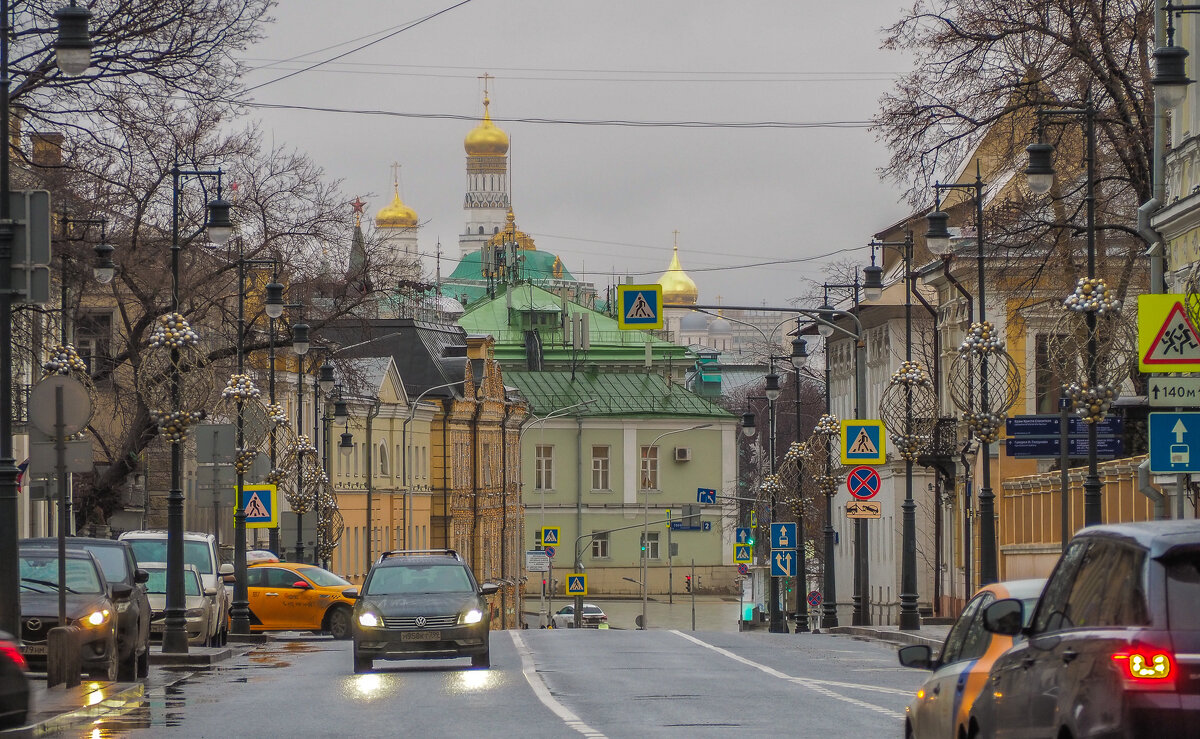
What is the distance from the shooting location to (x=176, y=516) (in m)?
28.4

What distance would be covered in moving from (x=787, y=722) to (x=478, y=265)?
17788 cm

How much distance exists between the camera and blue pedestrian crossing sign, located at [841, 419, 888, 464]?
4225cm

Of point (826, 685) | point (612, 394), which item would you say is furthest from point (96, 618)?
point (612, 394)

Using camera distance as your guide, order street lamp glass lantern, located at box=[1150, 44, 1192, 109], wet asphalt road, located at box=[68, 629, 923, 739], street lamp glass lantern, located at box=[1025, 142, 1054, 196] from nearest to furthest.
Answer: wet asphalt road, located at box=[68, 629, 923, 739], street lamp glass lantern, located at box=[1150, 44, 1192, 109], street lamp glass lantern, located at box=[1025, 142, 1054, 196]

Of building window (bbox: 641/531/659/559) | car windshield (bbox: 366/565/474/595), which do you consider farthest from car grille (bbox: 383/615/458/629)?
building window (bbox: 641/531/659/559)

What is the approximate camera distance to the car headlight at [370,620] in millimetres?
26016

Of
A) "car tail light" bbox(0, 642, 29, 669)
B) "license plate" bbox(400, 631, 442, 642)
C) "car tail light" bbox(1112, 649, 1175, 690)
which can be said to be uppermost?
"car tail light" bbox(1112, 649, 1175, 690)

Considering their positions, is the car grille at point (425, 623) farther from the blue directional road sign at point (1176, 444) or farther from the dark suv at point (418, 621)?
the blue directional road sign at point (1176, 444)

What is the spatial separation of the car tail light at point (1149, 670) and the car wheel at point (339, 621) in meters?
37.9

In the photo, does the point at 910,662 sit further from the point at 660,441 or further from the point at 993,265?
the point at 660,441

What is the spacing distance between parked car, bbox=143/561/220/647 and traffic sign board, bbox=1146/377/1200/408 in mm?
15062

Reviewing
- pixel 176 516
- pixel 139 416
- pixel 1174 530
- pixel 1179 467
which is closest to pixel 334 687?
pixel 176 516

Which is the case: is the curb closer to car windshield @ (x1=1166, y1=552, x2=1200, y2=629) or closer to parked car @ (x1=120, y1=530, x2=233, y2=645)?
parked car @ (x1=120, y1=530, x2=233, y2=645)

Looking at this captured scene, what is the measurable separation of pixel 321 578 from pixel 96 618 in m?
23.6
